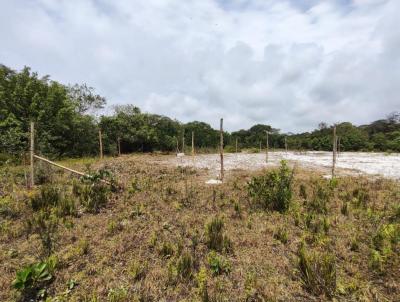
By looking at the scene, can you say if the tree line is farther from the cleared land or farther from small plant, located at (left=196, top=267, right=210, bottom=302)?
small plant, located at (left=196, top=267, right=210, bottom=302)

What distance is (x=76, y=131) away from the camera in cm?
1869

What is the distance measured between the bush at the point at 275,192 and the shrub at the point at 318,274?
218 cm

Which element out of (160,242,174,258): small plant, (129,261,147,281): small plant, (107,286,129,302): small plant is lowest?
(107,286,129,302): small plant

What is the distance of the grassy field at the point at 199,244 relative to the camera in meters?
2.89

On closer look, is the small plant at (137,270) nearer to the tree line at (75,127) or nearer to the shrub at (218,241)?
the shrub at (218,241)

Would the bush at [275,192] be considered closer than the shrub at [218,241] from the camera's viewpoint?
No

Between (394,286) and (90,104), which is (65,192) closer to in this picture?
(394,286)

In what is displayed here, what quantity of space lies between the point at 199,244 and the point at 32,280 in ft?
7.83

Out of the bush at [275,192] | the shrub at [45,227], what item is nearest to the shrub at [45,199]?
the shrub at [45,227]

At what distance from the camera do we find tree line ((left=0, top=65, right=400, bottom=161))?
13.5 metres

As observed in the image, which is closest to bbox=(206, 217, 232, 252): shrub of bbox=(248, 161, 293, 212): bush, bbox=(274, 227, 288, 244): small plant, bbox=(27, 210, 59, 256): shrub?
bbox=(274, 227, 288, 244): small plant

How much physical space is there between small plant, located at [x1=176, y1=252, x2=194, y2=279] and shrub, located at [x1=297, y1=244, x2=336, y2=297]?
152 centimetres

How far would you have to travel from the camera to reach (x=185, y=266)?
3197 mm

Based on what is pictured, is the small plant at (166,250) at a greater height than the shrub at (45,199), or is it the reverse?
the shrub at (45,199)
